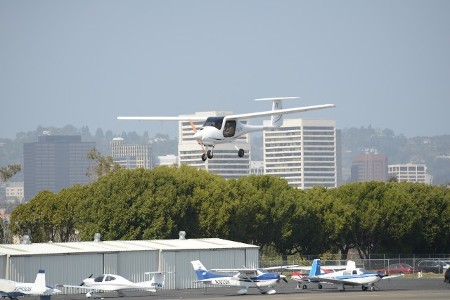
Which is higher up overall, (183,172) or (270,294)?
(183,172)

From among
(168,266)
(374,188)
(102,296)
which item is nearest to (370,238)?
(374,188)

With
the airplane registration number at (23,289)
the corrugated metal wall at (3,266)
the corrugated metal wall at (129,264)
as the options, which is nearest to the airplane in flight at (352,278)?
the corrugated metal wall at (129,264)

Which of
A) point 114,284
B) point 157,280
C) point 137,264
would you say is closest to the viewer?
point 114,284

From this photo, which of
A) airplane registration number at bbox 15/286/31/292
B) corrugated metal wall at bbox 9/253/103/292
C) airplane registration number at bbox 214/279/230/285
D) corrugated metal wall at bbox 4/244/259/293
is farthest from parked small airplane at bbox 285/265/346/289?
airplane registration number at bbox 15/286/31/292

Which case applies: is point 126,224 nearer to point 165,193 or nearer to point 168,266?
point 165,193

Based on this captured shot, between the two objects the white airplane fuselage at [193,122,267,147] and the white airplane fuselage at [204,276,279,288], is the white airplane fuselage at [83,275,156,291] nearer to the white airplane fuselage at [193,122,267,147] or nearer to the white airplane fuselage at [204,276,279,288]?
the white airplane fuselage at [204,276,279,288]

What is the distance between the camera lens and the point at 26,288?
69750 mm

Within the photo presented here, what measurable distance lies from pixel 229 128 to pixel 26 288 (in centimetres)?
1751

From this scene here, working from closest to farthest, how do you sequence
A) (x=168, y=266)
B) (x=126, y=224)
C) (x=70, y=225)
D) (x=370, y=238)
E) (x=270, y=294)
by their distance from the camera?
(x=270, y=294)
(x=168, y=266)
(x=126, y=224)
(x=70, y=225)
(x=370, y=238)

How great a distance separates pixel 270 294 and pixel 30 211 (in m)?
47.6

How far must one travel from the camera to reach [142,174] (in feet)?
373

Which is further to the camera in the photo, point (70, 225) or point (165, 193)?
point (70, 225)

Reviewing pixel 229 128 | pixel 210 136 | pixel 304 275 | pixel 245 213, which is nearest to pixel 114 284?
pixel 210 136

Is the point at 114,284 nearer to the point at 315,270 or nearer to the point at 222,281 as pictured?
the point at 222,281
